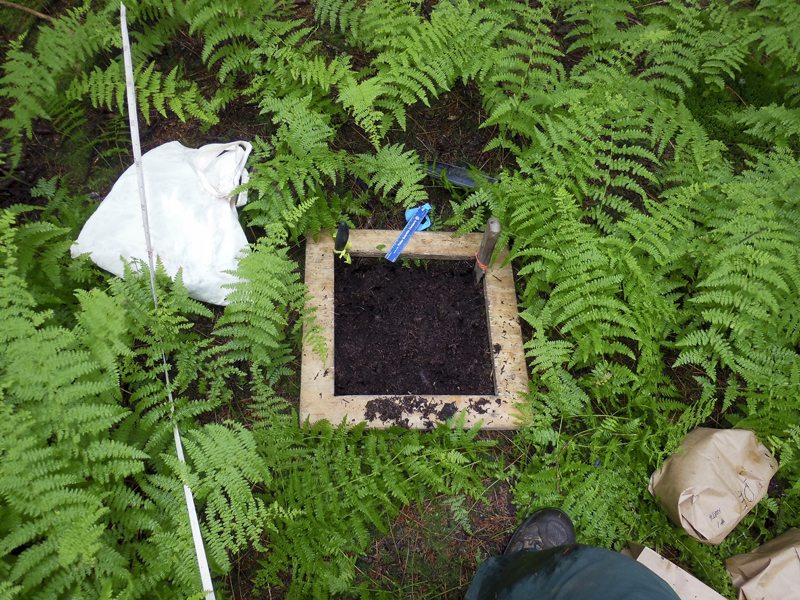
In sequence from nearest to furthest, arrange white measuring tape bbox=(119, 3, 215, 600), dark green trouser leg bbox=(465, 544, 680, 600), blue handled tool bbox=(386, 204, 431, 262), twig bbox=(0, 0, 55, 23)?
dark green trouser leg bbox=(465, 544, 680, 600)
white measuring tape bbox=(119, 3, 215, 600)
blue handled tool bbox=(386, 204, 431, 262)
twig bbox=(0, 0, 55, 23)

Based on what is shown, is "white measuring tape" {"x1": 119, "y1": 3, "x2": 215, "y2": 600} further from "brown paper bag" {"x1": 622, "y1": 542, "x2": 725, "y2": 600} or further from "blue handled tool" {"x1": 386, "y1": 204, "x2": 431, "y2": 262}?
Result: "brown paper bag" {"x1": 622, "y1": 542, "x2": 725, "y2": 600}

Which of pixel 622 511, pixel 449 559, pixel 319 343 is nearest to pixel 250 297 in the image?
pixel 319 343

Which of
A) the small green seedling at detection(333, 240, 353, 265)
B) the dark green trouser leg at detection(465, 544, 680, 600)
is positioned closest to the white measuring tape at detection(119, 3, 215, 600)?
the small green seedling at detection(333, 240, 353, 265)

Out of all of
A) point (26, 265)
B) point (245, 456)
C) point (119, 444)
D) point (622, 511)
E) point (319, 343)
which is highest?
point (26, 265)

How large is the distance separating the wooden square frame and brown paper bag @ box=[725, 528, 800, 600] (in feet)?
4.81

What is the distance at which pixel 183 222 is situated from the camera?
3.01 metres

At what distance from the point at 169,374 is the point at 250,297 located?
0.71 metres

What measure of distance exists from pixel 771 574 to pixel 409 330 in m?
2.47

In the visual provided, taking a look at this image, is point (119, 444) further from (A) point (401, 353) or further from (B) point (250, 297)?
(A) point (401, 353)

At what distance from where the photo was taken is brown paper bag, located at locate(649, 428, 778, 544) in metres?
2.62

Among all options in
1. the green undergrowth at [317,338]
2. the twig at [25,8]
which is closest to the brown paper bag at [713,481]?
the green undergrowth at [317,338]

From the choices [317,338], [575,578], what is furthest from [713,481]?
[317,338]

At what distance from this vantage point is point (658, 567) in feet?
8.61

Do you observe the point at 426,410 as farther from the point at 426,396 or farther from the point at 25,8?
the point at 25,8
